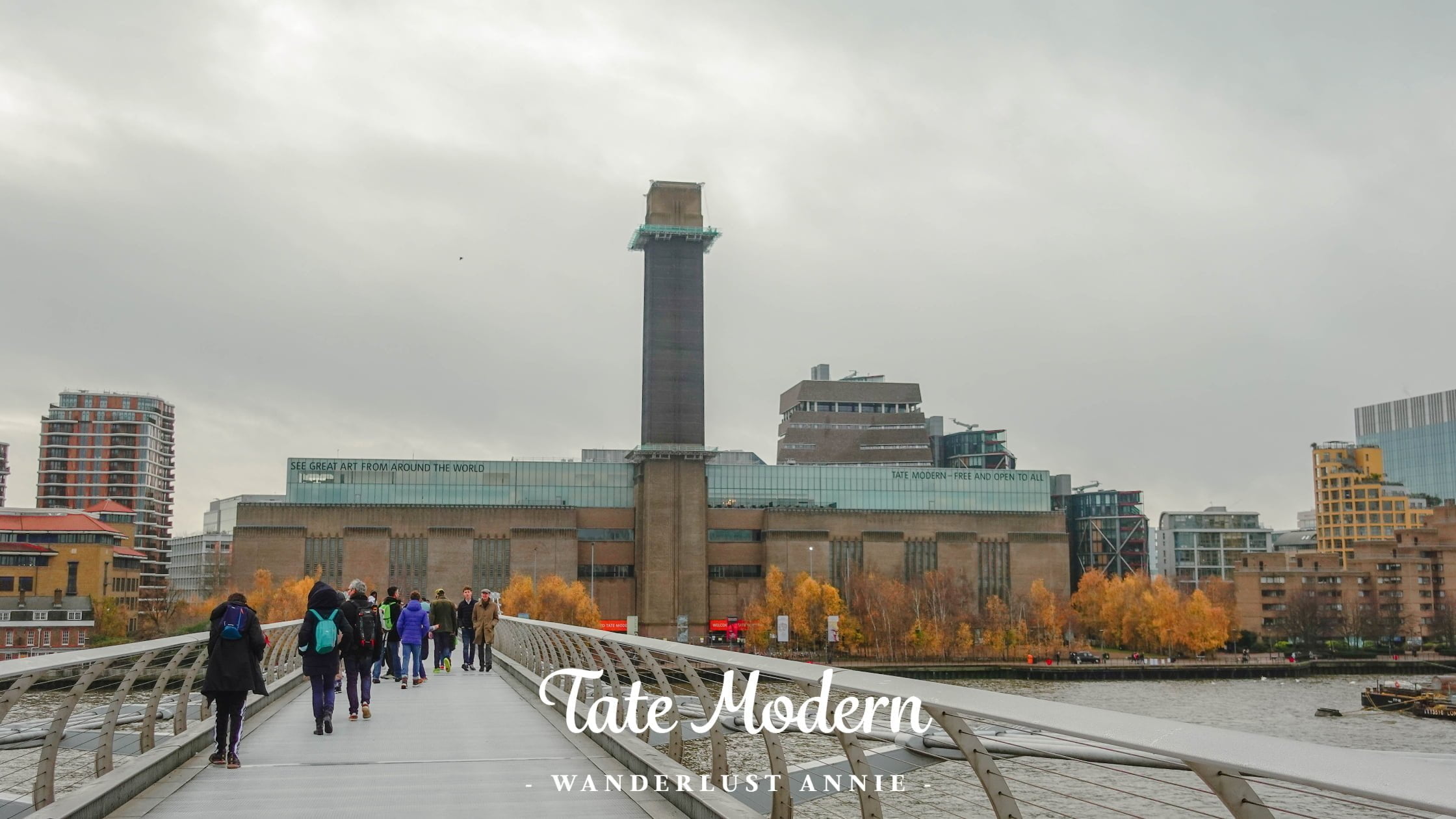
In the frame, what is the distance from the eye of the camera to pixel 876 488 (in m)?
109

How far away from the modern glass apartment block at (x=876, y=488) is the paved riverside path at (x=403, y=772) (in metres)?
92.6

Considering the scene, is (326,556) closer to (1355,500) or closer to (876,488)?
(876,488)

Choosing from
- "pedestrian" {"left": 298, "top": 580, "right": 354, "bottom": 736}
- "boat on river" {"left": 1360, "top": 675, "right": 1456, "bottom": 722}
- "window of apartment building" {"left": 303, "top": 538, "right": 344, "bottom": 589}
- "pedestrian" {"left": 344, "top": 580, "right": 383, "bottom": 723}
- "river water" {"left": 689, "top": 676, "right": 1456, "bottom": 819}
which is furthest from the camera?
"window of apartment building" {"left": 303, "top": 538, "right": 344, "bottom": 589}

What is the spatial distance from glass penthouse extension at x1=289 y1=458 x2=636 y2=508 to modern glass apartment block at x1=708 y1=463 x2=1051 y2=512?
9.45 m

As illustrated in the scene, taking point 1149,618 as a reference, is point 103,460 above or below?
above

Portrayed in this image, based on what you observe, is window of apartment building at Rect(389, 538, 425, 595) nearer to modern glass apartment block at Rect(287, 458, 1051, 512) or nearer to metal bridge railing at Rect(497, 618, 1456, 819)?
modern glass apartment block at Rect(287, 458, 1051, 512)

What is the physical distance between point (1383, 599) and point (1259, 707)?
59.1 metres

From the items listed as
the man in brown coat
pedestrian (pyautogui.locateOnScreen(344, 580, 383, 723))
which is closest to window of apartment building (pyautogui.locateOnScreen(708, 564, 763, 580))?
the man in brown coat

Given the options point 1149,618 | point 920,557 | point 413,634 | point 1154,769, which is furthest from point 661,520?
point 1154,769

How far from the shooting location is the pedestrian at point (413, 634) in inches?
799

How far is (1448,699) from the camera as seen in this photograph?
68.3 meters

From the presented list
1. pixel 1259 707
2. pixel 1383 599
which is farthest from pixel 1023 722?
pixel 1383 599

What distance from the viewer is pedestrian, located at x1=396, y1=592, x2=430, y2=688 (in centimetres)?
2030

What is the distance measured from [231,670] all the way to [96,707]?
1928mm
